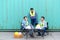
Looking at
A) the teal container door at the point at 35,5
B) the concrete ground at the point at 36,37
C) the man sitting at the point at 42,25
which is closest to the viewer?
the concrete ground at the point at 36,37

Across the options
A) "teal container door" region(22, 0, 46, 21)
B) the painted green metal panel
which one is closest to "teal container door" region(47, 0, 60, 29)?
the painted green metal panel

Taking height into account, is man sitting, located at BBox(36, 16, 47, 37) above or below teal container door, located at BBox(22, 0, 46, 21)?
below

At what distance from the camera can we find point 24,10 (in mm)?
16719

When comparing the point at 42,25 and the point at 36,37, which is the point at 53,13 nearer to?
the point at 42,25

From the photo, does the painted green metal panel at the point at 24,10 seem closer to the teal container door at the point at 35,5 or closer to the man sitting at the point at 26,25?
the teal container door at the point at 35,5

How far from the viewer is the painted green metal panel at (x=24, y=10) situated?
54.7 feet

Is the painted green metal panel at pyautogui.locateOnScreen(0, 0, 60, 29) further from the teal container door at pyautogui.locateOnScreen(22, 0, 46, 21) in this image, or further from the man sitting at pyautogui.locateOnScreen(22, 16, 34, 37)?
the man sitting at pyautogui.locateOnScreen(22, 16, 34, 37)

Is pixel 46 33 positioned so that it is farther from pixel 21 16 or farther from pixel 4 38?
pixel 4 38

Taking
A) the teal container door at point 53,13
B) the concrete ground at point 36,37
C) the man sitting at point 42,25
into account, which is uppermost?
the teal container door at point 53,13

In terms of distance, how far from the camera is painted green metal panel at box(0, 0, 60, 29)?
16.7 meters

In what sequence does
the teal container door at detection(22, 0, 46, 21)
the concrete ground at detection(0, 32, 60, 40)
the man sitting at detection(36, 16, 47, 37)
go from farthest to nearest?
the teal container door at detection(22, 0, 46, 21)
the man sitting at detection(36, 16, 47, 37)
the concrete ground at detection(0, 32, 60, 40)

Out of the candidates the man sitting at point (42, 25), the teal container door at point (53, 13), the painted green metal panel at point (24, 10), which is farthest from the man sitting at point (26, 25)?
the teal container door at point (53, 13)

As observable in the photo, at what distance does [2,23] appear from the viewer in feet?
55.4

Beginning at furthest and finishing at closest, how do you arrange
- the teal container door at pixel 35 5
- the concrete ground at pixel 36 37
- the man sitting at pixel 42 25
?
the teal container door at pixel 35 5 < the man sitting at pixel 42 25 < the concrete ground at pixel 36 37
